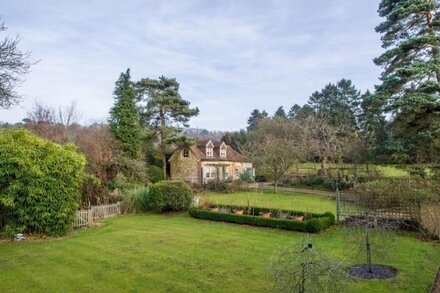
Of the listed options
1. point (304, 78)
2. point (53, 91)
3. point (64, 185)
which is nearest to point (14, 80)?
point (64, 185)

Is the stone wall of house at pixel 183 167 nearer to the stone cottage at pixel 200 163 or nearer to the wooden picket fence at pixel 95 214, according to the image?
the stone cottage at pixel 200 163

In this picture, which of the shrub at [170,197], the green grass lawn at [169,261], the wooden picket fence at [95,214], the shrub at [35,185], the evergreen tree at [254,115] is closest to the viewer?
the green grass lawn at [169,261]

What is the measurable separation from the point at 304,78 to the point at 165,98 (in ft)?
54.1

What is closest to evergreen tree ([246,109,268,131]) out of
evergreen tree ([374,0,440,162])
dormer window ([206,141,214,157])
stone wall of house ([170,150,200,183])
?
dormer window ([206,141,214,157])

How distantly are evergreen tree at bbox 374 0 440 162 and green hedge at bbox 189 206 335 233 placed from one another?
34.9 ft

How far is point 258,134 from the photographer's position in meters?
42.4

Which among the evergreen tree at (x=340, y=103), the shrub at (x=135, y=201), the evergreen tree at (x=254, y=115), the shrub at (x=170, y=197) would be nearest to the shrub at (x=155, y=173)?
the shrub at (x=135, y=201)

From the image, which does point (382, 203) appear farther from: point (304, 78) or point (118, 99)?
point (118, 99)

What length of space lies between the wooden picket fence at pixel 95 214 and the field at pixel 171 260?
3.11ft

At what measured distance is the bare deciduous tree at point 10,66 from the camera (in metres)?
10.5

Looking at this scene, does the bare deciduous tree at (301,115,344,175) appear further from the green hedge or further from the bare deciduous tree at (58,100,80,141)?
the bare deciduous tree at (58,100,80,141)

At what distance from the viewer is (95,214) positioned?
16.0 m

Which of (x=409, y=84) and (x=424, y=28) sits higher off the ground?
(x=424, y=28)

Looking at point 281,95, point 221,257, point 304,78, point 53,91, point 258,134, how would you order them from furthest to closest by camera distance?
point 258,134 < point 281,95 < point 304,78 < point 53,91 < point 221,257
